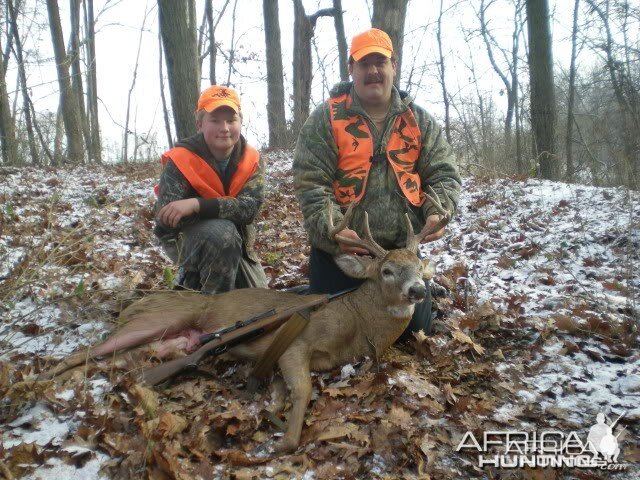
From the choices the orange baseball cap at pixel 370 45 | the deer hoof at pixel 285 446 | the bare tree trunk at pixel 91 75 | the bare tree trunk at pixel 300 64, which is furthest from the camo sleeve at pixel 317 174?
the bare tree trunk at pixel 91 75

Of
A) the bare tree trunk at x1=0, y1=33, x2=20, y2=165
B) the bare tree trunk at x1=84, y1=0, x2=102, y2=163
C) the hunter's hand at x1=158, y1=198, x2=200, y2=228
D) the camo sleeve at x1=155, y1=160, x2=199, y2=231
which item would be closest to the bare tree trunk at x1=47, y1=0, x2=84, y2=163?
the bare tree trunk at x1=0, y1=33, x2=20, y2=165

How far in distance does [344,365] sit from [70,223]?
4.54 meters

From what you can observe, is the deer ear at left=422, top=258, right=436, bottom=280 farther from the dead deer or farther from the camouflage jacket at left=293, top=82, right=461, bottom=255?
the camouflage jacket at left=293, top=82, right=461, bottom=255

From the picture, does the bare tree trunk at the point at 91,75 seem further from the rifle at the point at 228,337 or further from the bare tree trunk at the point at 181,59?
the rifle at the point at 228,337

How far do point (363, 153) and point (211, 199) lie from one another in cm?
131

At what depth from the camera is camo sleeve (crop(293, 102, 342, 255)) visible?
3967mm

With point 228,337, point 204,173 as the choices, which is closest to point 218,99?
point 204,173

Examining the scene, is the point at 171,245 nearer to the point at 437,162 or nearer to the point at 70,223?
the point at 437,162

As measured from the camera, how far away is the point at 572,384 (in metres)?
3.26

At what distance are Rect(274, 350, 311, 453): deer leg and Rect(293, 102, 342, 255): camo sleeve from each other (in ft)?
3.17

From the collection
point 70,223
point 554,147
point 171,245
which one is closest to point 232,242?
point 171,245

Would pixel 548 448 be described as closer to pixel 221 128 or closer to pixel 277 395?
pixel 277 395

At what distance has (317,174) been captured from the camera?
13.5 ft

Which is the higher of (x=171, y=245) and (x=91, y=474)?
(x=171, y=245)
